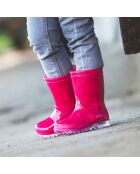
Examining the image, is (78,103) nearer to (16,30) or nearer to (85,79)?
(85,79)

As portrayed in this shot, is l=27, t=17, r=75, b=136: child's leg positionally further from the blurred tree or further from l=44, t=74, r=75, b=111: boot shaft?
the blurred tree

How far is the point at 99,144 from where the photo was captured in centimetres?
172

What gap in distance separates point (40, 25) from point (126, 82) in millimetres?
1886

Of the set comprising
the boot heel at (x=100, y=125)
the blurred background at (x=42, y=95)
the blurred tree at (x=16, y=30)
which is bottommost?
the blurred tree at (x=16, y=30)

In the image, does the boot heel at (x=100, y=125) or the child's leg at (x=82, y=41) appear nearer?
the child's leg at (x=82, y=41)

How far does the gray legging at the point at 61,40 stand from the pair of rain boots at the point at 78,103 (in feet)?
0.13

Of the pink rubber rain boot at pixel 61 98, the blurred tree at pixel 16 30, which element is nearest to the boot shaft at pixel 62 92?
the pink rubber rain boot at pixel 61 98

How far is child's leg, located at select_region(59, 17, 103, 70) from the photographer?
1.86 meters

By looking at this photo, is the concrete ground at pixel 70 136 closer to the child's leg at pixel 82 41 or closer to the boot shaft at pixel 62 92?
the boot shaft at pixel 62 92

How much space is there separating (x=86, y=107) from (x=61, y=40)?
0.21 m

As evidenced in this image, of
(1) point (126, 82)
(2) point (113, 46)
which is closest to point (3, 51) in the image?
(2) point (113, 46)

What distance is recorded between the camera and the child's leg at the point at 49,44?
6.21 ft
